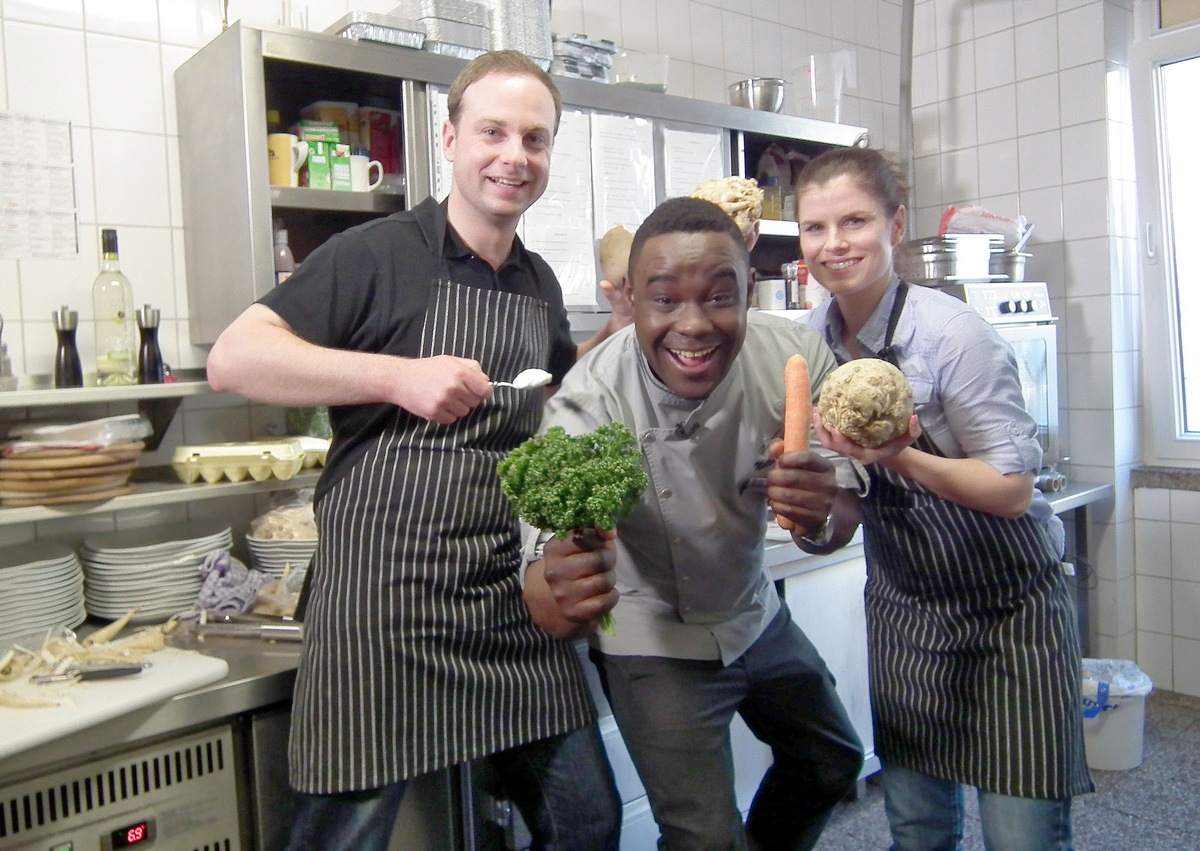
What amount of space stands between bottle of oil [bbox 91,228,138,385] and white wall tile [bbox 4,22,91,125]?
0.30m

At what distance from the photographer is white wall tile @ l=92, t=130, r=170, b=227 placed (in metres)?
2.15

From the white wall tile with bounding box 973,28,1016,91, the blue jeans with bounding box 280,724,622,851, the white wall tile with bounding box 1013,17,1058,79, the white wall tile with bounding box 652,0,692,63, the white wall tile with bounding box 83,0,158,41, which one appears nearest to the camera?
the blue jeans with bounding box 280,724,622,851

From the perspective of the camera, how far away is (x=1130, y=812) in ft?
9.07

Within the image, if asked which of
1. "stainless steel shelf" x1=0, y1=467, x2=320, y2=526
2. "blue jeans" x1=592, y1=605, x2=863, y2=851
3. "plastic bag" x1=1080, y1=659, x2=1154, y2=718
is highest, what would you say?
"stainless steel shelf" x1=0, y1=467, x2=320, y2=526

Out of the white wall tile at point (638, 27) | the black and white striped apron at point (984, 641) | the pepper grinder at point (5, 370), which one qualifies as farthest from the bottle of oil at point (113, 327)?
the white wall tile at point (638, 27)

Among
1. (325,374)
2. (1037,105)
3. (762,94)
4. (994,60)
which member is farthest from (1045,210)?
(325,374)

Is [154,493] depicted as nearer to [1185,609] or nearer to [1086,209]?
[1086,209]

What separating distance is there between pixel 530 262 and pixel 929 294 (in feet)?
2.35

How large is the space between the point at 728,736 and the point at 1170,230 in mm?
3170

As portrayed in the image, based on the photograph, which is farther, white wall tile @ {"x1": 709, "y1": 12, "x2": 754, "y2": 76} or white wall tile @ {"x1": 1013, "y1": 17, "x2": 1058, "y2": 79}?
white wall tile @ {"x1": 1013, "y1": 17, "x2": 1058, "y2": 79}

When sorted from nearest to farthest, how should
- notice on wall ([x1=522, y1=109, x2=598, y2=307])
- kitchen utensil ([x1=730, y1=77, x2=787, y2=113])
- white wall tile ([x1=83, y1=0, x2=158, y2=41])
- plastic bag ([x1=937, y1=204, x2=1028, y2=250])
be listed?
white wall tile ([x1=83, y1=0, x2=158, y2=41]) → notice on wall ([x1=522, y1=109, x2=598, y2=307]) → kitchen utensil ([x1=730, y1=77, x2=787, y2=113]) → plastic bag ([x1=937, y1=204, x2=1028, y2=250])

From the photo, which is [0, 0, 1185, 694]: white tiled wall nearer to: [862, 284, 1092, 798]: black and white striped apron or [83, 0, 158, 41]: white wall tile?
[83, 0, 158, 41]: white wall tile

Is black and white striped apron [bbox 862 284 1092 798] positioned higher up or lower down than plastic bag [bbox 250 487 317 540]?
lower down

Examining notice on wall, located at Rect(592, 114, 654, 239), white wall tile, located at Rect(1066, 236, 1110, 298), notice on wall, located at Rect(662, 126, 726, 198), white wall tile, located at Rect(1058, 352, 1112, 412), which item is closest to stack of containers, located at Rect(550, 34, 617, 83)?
notice on wall, located at Rect(592, 114, 654, 239)
